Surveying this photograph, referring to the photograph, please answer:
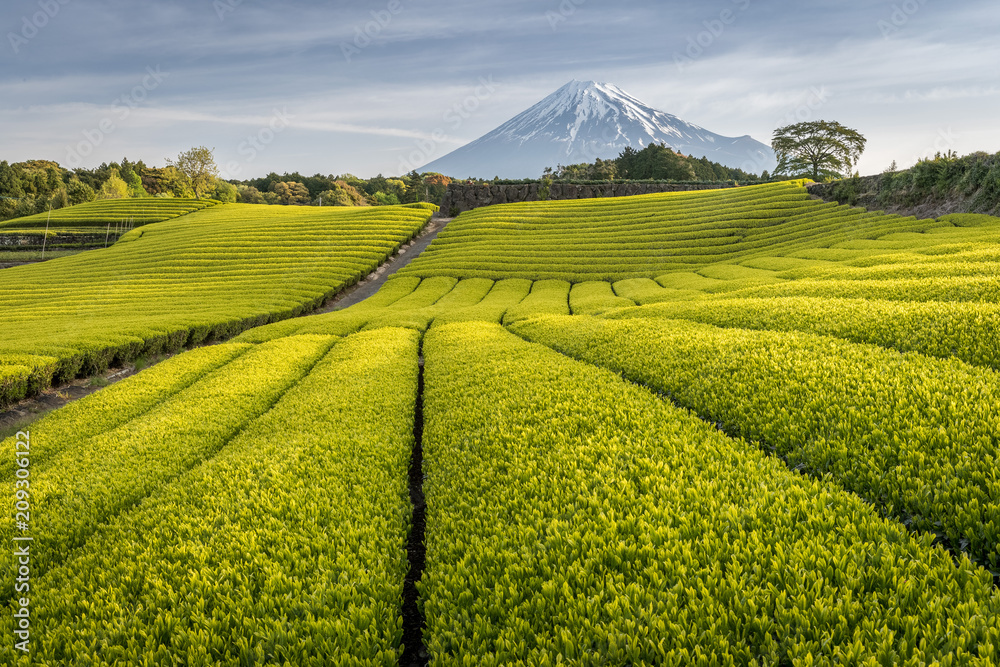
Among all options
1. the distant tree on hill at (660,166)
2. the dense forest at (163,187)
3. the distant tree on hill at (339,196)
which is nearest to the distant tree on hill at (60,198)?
the dense forest at (163,187)

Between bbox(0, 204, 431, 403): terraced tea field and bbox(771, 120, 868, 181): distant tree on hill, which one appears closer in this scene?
bbox(0, 204, 431, 403): terraced tea field

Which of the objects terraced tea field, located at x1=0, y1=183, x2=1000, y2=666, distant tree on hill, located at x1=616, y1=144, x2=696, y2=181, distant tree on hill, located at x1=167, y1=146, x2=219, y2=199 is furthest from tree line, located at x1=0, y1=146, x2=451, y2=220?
terraced tea field, located at x1=0, y1=183, x2=1000, y2=666

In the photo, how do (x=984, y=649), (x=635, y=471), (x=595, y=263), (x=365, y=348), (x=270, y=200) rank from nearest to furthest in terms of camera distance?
1. (x=984, y=649)
2. (x=635, y=471)
3. (x=365, y=348)
4. (x=595, y=263)
5. (x=270, y=200)

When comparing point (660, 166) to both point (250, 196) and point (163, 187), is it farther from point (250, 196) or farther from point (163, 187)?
point (163, 187)

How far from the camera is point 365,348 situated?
49.2 ft

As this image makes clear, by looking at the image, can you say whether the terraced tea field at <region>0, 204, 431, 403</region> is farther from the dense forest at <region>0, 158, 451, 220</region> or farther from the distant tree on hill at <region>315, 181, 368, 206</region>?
the distant tree on hill at <region>315, 181, 368, 206</region>

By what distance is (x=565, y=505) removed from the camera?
4602 mm

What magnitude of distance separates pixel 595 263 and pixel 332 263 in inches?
948

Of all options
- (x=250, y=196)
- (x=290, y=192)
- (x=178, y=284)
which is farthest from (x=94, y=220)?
(x=290, y=192)

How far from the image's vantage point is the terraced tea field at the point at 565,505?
3166 millimetres

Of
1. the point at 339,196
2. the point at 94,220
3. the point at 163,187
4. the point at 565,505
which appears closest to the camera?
the point at 565,505

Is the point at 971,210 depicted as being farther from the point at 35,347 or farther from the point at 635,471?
the point at 35,347

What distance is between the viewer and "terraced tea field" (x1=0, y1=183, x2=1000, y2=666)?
3.17m

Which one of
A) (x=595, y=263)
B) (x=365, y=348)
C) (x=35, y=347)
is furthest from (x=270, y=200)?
(x=365, y=348)
